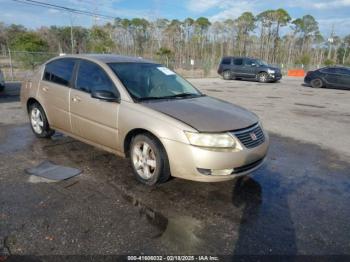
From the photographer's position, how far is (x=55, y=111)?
495 centimetres

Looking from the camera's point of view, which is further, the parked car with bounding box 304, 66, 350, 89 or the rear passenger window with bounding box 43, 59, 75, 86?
the parked car with bounding box 304, 66, 350, 89

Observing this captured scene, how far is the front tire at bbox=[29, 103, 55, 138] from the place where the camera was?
5.33m

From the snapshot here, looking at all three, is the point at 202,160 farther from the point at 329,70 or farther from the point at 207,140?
the point at 329,70

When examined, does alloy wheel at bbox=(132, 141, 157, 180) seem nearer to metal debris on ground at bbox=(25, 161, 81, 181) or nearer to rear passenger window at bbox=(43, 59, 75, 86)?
metal debris on ground at bbox=(25, 161, 81, 181)

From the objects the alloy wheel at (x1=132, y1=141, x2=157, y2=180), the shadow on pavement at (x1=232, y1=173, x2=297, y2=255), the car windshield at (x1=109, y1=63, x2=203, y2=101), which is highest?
the car windshield at (x1=109, y1=63, x2=203, y2=101)

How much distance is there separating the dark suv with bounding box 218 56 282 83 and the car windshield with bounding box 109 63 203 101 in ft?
64.8

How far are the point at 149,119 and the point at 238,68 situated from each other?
21819mm

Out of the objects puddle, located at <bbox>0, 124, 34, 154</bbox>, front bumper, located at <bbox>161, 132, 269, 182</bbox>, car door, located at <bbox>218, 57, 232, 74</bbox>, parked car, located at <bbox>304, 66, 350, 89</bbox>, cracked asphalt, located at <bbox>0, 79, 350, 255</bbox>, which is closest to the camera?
cracked asphalt, located at <bbox>0, 79, 350, 255</bbox>

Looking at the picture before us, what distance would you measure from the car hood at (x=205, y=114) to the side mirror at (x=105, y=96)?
417mm

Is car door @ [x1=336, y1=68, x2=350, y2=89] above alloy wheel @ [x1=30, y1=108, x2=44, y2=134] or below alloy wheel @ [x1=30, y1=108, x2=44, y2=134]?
above

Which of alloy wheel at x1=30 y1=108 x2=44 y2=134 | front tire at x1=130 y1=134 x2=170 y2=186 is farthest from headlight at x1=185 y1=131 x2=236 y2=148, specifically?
alloy wheel at x1=30 y1=108 x2=44 y2=134

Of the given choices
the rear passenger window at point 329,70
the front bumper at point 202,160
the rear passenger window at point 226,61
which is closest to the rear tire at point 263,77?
the rear passenger window at point 226,61

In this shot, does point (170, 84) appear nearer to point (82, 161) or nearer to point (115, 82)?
→ point (115, 82)

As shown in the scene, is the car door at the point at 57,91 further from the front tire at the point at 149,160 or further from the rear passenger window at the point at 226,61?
the rear passenger window at the point at 226,61
